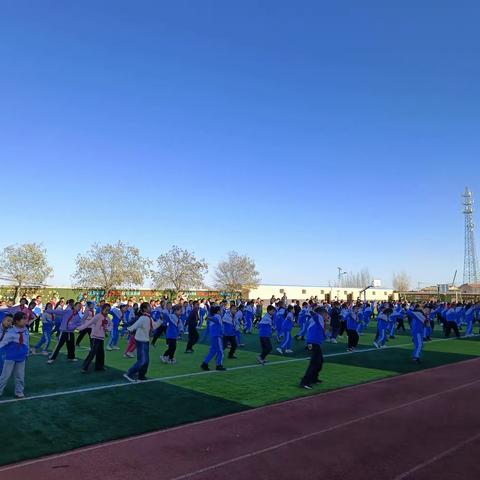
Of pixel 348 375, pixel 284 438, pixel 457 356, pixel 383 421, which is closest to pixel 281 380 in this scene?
pixel 348 375

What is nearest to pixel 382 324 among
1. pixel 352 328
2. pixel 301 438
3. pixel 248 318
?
pixel 352 328

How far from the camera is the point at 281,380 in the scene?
11445 mm

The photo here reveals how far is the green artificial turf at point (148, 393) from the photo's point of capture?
7078 millimetres

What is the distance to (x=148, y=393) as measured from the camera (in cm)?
963

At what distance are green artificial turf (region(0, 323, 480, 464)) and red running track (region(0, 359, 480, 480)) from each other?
502 millimetres

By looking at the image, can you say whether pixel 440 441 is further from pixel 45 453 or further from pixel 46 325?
pixel 46 325

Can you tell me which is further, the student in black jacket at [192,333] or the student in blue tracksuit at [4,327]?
the student in black jacket at [192,333]

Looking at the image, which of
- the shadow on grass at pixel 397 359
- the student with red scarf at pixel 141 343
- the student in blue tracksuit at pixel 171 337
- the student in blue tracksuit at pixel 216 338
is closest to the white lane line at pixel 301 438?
the shadow on grass at pixel 397 359

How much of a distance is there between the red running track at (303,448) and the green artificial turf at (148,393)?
0.50 meters

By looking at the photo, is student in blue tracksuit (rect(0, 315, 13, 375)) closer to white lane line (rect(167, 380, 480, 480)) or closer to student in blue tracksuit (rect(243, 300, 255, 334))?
white lane line (rect(167, 380, 480, 480))

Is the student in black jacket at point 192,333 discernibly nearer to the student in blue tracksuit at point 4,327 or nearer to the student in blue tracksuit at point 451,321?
the student in blue tracksuit at point 4,327

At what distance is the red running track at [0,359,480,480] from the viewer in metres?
5.73

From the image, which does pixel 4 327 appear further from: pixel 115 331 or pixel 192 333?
pixel 115 331

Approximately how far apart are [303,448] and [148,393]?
4188 millimetres
